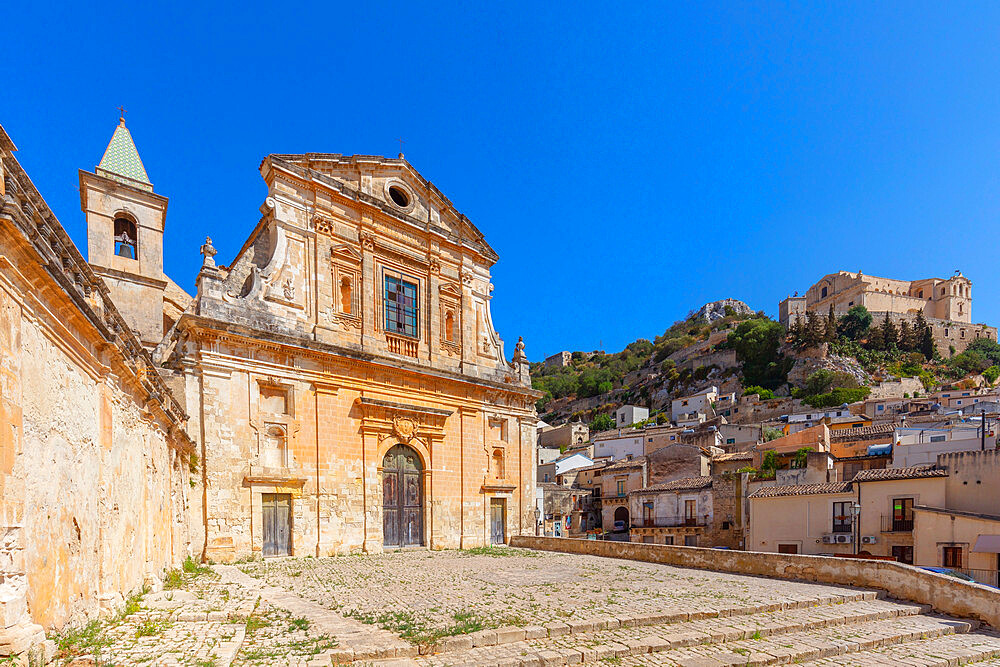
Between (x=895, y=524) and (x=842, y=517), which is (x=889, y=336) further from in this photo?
(x=895, y=524)

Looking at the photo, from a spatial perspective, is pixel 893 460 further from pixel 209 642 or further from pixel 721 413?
pixel 721 413

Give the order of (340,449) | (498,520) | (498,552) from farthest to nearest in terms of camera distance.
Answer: (498,520), (498,552), (340,449)

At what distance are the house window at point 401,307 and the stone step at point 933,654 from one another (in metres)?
15.2

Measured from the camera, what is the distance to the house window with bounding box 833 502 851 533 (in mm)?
21594

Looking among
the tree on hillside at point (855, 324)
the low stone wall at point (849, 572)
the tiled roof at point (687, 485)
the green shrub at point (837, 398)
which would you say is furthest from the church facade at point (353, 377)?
the tree on hillside at point (855, 324)

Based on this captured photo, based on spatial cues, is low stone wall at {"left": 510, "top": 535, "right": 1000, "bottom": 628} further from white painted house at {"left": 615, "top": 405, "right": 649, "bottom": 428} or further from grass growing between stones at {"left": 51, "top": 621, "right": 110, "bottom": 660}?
white painted house at {"left": 615, "top": 405, "right": 649, "bottom": 428}

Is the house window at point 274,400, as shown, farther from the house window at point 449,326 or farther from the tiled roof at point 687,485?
the tiled roof at point 687,485

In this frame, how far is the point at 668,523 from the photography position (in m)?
30.3

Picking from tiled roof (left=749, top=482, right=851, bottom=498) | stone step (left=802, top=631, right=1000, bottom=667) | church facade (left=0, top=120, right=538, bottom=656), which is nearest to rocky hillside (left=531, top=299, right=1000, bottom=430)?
tiled roof (left=749, top=482, right=851, bottom=498)

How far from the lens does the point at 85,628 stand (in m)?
5.54

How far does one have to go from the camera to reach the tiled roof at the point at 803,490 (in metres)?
22.1

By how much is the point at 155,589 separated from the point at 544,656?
5.96 meters

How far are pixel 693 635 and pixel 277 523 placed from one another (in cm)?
1166

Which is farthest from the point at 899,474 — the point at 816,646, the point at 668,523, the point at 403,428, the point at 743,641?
the point at 403,428
